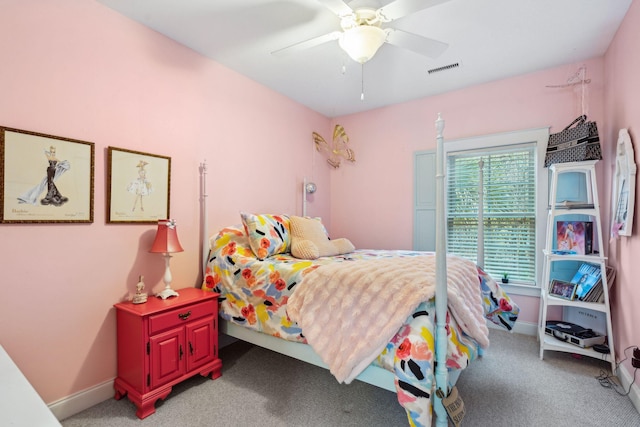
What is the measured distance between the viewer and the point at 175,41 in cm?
239

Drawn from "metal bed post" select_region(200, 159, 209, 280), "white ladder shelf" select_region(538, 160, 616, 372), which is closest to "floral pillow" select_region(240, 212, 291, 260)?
"metal bed post" select_region(200, 159, 209, 280)

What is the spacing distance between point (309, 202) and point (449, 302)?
8.30 ft

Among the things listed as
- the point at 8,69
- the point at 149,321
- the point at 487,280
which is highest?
the point at 8,69

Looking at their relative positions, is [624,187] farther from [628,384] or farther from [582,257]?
[628,384]

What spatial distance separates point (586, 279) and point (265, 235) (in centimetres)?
263

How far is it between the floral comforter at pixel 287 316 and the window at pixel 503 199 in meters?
1.05

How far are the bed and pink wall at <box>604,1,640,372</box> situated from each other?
27.6 inches

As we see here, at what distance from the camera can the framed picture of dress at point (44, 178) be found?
161 centimetres

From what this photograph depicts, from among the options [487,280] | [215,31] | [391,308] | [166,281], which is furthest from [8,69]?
[487,280]

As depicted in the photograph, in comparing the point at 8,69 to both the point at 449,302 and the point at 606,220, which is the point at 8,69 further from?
the point at 606,220

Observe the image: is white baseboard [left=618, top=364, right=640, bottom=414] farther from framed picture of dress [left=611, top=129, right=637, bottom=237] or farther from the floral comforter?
framed picture of dress [left=611, top=129, right=637, bottom=237]

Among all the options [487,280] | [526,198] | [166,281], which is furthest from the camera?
[526,198]

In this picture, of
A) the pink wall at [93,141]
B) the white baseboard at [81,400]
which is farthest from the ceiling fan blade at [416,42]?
the white baseboard at [81,400]

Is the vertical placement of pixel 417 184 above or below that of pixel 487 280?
above
